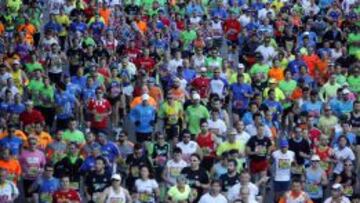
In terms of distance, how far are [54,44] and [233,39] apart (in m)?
5.24

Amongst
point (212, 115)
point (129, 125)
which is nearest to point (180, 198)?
point (212, 115)

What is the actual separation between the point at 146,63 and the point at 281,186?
18.9 feet

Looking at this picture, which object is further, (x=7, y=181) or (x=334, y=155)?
(x=334, y=155)

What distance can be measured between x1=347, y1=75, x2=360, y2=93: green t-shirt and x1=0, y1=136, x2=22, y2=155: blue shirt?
7821 millimetres

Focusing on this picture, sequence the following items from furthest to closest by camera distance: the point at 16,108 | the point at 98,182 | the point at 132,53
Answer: the point at 132,53
the point at 16,108
the point at 98,182

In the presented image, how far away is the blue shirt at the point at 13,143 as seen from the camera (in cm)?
1825

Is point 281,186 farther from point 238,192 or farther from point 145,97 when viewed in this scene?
point 145,97

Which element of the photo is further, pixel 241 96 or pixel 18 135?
pixel 241 96

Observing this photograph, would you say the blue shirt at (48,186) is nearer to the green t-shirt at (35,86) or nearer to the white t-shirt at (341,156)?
the green t-shirt at (35,86)

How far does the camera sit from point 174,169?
57.8 feet

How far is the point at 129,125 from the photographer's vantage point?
21469mm

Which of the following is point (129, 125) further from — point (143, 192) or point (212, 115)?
point (143, 192)

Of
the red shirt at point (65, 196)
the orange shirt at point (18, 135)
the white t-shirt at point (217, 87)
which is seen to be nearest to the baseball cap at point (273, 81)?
the white t-shirt at point (217, 87)

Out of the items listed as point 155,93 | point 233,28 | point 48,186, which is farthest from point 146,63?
point 48,186
